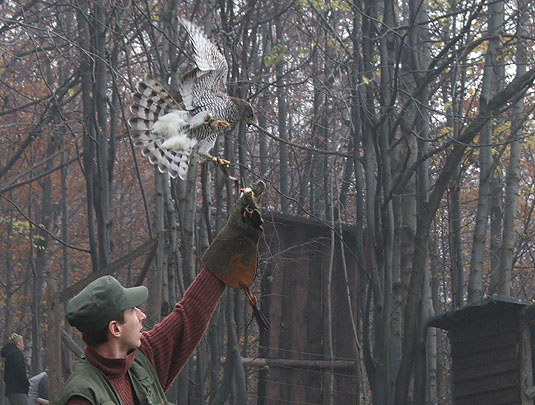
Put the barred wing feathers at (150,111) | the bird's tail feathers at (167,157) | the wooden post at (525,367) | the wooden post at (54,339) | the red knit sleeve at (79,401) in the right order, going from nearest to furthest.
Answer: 1. the red knit sleeve at (79,401)
2. the barred wing feathers at (150,111)
3. the bird's tail feathers at (167,157)
4. the wooden post at (54,339)
5. the wooden post at (525,367)

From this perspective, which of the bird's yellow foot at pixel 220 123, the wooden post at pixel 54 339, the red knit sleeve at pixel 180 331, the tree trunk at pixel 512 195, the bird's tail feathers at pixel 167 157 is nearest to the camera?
the red knit sleeve at pixel 180 331

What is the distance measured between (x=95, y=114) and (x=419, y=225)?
413cm

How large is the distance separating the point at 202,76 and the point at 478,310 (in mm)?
4980

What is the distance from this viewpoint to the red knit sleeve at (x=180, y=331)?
386 centimetres

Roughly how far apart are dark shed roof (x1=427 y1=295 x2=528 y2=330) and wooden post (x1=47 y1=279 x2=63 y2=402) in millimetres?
4200

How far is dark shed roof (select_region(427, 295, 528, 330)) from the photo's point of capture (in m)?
9.70

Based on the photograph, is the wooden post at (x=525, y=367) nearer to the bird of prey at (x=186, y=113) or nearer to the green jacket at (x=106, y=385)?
the bird of prey at (x=186, y=113)

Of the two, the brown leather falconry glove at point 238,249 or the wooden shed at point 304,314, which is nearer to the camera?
the brown leather falconry glove at point 238,249

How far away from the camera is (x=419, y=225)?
37.8 feet

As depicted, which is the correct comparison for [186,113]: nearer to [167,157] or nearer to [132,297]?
[167,157]

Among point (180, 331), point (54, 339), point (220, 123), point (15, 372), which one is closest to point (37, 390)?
point (15, 372)

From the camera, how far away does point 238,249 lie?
399 centimetres

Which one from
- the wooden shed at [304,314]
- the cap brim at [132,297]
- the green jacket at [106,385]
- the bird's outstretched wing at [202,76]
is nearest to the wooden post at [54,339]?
the bird's outstretched wing at [202,76]

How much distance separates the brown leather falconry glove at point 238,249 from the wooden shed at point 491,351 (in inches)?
238
